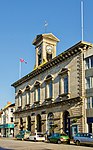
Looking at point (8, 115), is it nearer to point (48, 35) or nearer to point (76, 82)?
point (48, 35)

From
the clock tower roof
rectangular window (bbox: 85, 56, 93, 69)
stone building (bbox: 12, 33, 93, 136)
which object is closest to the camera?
rectangular window (bbox: 85, 56, 93, 69)

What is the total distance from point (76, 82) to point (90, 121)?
623 centimetres

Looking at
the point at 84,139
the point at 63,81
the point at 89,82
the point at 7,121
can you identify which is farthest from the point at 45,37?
the point at 7,121

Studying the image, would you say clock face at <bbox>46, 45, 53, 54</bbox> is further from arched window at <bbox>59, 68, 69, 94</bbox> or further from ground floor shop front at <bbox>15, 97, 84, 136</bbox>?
arched window at <bbox>59, 68, 69, 94</bbox>

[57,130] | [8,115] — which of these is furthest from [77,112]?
[8,115]

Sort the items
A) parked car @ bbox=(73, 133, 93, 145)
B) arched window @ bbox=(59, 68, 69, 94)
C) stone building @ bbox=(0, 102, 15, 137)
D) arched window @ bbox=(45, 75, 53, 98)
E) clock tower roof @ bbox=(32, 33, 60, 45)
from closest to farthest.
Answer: parked car @ bbox=(73, 133, 93, 145)
arched window @ bbox=(59, 68, 69, 94)
arched window @ bbox=(45, 75, 53, 98)
clock tower roof @ bbox=(32, 33, 60, 45)
stone building @ bbox=(0, 102, 15, 137)

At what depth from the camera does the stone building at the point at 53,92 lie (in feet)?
140

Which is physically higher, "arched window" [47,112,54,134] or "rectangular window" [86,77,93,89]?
"rectangular window" [86,77,93,89]

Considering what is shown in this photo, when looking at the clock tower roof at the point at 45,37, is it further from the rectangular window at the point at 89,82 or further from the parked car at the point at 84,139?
the parked car at the point at 84,139

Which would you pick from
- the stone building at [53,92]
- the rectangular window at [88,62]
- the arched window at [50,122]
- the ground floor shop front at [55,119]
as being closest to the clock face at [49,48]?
the stone building at [53,92]

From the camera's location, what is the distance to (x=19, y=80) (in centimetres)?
6762

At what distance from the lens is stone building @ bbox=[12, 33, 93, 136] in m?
42.5

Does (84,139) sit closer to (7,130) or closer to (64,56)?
(64,56)

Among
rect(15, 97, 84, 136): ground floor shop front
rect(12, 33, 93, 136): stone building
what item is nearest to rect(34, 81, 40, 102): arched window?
rect(12, 33, 93, 136): stone building
